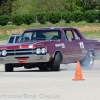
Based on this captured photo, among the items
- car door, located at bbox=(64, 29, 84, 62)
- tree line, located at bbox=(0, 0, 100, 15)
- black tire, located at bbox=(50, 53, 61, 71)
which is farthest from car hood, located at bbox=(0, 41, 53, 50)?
tree line, located at bbox=(0, 0, 100, 15)

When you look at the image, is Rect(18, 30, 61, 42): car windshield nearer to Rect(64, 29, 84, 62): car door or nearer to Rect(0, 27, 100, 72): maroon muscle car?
Rect(0, 27, 100, 72): maroon muscle car

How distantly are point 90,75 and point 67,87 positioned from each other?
402 centimetres

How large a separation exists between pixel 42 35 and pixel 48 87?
6.77 m

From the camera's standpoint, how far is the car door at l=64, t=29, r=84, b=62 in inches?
843

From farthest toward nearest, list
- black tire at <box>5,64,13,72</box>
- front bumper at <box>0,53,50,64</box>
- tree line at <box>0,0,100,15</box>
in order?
tree line at <box>0,0,100,15</box> < black tire at <box>5,64,13,72</box> < front bumper at <box>0,53,50,64</box>

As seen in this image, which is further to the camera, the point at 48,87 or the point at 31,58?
the point at 31,58

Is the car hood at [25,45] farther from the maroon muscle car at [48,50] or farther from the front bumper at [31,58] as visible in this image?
the front bumper at [31,58]

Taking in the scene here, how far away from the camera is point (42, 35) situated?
71.2ft

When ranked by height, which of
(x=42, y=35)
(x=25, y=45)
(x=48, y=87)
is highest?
(x=42, y=35)

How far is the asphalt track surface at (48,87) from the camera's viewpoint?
13033mm

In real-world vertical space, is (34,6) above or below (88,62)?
below

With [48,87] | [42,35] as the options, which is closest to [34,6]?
[42,35]

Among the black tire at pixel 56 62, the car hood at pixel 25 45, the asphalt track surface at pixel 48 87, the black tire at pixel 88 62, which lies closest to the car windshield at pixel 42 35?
the car hood at pixel 25 45

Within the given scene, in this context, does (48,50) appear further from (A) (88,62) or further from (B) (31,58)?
(A) (88,62)
